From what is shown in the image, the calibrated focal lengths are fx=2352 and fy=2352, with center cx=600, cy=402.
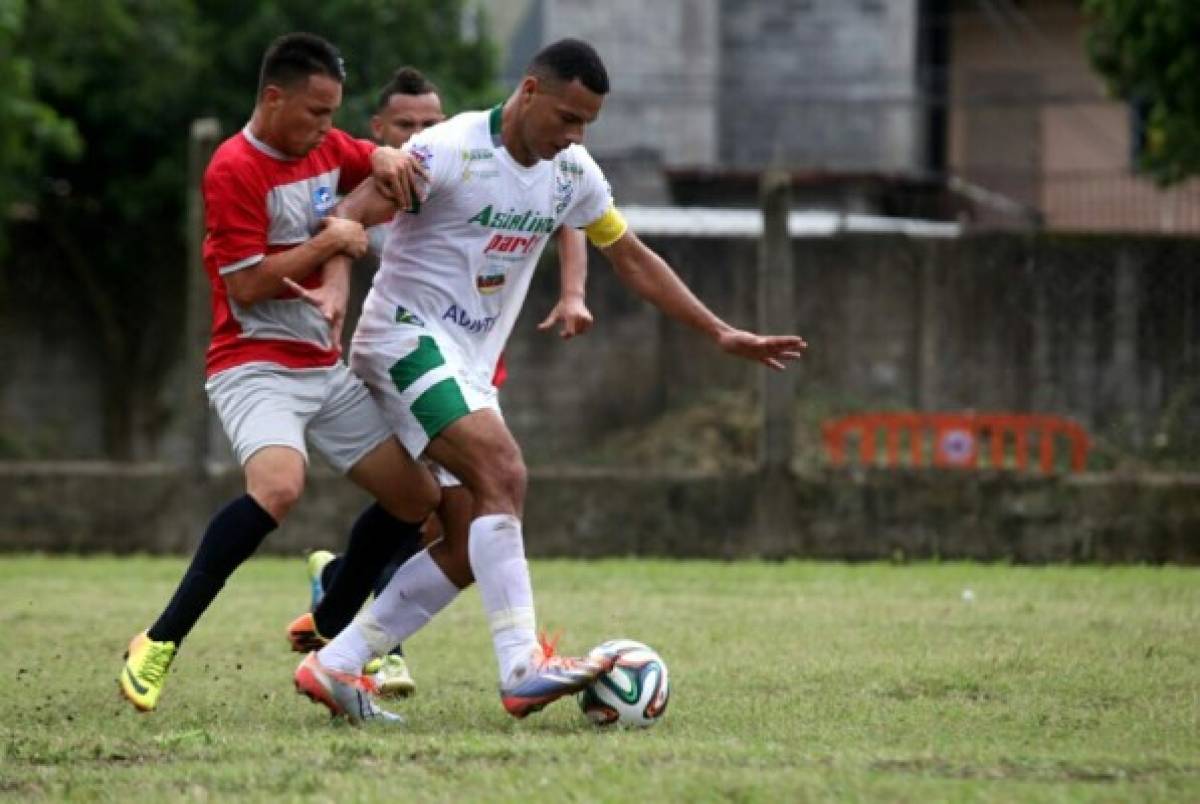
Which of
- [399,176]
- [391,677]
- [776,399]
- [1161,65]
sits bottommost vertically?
[776,399]

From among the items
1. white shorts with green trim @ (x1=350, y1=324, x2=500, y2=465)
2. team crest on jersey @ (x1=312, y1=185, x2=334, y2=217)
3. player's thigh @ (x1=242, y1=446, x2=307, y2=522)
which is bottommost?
player's thigh @ (x1=242, y1=446, x2=307, y2=522)

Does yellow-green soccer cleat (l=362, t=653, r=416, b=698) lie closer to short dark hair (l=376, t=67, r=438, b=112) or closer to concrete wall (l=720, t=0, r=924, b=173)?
short dark hair (l=376, t=67, r=438, b=112)

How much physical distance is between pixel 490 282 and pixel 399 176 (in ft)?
1.63

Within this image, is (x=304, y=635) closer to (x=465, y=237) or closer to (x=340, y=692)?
(x=340, y=692)

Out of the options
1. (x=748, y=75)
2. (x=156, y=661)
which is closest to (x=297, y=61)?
(x=156, y=661)

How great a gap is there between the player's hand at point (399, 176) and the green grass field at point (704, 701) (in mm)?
1635

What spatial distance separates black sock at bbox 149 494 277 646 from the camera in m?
7.53

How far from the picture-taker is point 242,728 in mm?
7117

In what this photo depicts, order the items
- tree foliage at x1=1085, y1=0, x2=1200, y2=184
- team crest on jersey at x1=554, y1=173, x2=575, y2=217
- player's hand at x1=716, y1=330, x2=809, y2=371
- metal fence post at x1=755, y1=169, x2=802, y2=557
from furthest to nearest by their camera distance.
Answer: tree foliage at x1=1085, y1=0, x2=1200, y2=184 < metal fence post at x1=755, y1=169, x2=802, y2=557 < player's hand at x1=716, y1=330, x2=809, y2=371 < team crest on jersey at x1=554, y1=173, x2=575, y2=217

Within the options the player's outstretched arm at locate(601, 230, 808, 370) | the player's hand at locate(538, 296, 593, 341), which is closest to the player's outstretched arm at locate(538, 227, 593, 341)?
the player's hand at locate(538, 296, 593, 341)

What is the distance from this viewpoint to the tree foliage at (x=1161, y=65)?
21938 mm

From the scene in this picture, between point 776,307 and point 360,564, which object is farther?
point 776,307

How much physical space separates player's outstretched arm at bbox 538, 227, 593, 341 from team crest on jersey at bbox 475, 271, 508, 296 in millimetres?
553

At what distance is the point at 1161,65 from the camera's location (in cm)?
→ 2261
